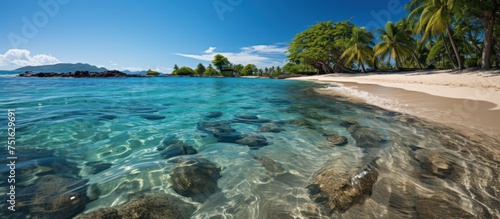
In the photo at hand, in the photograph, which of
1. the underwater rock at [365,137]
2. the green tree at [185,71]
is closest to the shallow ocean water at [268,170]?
the underwater rock at [365,137]

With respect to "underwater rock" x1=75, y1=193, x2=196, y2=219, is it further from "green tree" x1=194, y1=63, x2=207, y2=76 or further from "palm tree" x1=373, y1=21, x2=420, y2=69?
"green tree" x1=194, y1=63, x2=207, y2=76

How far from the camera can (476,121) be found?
5773mm

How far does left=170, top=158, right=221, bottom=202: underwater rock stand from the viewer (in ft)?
9.08

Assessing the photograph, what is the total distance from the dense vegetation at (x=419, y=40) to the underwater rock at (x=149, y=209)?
950 inches

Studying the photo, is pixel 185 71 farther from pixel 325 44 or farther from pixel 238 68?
pixel 325 44

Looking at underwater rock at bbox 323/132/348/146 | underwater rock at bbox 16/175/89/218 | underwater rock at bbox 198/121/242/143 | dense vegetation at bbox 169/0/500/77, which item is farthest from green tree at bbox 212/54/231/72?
underwater rock at bbox 16/175/89/218

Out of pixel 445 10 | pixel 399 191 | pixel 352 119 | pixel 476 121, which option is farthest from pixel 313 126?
pixel 445 10

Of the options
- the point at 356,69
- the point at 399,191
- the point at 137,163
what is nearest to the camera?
the point at 399,191

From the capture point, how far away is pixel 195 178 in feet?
10.0

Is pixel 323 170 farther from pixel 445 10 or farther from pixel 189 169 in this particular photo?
pixel 445 10

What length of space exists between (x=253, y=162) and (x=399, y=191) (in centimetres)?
211

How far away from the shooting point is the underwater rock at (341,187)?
8.09 feet

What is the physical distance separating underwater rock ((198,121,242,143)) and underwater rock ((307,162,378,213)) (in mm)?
2328

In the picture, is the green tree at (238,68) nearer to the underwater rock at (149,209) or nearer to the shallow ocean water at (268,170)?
the shallow ocean water at (268,170)
